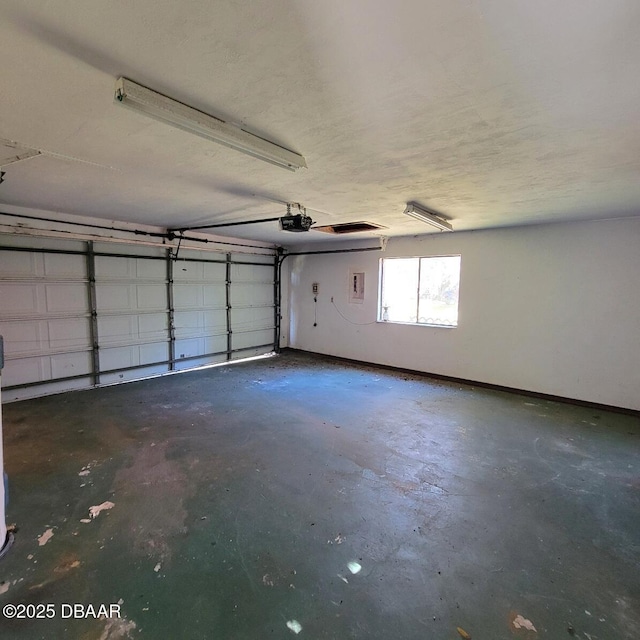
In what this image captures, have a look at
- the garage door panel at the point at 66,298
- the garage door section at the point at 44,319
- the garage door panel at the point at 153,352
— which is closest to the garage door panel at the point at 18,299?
the garage door section at the point at 44,319

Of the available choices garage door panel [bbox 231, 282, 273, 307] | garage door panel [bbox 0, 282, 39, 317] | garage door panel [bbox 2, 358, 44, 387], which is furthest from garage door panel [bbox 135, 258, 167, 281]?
garage door panel [bbox 2, 358, 44, 387]

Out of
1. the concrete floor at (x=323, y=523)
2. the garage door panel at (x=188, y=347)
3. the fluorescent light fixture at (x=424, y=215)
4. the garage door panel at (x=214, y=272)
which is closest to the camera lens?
the concrete floor at (x=323, y=523)

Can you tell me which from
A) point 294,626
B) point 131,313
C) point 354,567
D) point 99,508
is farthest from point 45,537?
point 131,313

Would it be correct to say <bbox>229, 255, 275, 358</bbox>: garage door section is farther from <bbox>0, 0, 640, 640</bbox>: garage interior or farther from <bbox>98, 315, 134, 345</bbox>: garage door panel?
<bbox>98, 315, 134, 345</bbox>: garage door panel

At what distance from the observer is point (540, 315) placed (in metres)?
4.62

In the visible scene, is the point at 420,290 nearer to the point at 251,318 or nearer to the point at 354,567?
the point at 251,318

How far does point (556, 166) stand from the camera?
2.36 meters

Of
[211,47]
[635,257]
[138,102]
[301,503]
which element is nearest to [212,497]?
[301,503]

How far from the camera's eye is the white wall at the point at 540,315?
13.4 ft

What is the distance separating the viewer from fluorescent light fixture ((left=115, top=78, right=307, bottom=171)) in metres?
1.46

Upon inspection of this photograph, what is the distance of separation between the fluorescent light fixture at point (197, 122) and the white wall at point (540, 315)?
394cm

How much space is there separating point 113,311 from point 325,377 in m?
3.45

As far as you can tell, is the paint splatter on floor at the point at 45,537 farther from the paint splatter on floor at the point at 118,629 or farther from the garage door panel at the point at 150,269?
the garage door panel at the point at 150,269

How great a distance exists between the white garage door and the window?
2.80 metres
